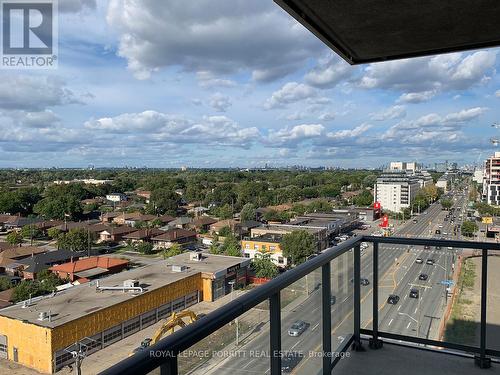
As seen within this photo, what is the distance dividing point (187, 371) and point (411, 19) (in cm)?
173

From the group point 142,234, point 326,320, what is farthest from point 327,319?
point 142,234

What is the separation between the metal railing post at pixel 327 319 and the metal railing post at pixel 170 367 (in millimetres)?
980

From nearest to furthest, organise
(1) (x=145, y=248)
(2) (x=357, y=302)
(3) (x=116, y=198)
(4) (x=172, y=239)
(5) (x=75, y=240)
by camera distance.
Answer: (2) (x=357, y=302) < (1) (x=145, y=248) < (5) (x=75, y=240) < (4) (x=172, y=239) < (3) (x=116, y=198)

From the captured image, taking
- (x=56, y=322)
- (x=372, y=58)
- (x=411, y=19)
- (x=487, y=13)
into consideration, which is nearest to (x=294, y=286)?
(x=411, y=19)

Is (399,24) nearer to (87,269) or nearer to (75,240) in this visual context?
(87,269)

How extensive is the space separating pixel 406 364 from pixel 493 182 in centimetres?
5215

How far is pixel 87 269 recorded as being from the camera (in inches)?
717

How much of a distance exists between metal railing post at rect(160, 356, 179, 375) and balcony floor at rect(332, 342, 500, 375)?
1.33 meters

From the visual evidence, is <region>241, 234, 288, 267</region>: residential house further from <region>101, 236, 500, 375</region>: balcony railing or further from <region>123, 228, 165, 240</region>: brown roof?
<region>101, 236, 500, 375</region>: balcony railing

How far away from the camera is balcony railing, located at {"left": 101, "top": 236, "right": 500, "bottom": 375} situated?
77 cm

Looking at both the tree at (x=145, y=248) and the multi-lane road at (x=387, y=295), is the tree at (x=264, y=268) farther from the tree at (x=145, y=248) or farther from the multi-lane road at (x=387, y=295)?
the multi-lane road at (x=387, y=295)

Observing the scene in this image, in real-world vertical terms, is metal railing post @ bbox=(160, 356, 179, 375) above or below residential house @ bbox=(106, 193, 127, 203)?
above

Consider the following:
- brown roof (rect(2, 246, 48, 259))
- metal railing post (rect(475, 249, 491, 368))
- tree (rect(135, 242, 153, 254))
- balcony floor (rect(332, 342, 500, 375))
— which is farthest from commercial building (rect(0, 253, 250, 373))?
tree (rect(135, 242, 153, 254))

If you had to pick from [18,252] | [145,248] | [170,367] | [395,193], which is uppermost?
[170,367]
